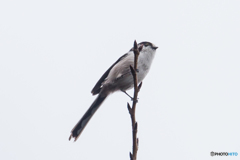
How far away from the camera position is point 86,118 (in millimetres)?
4812

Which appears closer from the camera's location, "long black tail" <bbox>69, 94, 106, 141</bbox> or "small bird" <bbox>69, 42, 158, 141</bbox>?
"long black tail" <bbox>69, 94, 106, 141</bbox>

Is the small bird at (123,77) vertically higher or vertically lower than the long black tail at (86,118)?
higher

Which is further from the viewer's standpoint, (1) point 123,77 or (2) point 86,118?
(1) point 123,77

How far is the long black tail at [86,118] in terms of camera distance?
432 centimetres

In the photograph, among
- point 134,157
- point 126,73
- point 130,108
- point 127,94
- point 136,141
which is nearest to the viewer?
point 134,157

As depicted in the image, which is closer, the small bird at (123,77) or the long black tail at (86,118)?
the long black tail at (86,118)

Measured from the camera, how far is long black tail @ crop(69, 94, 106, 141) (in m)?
4.32

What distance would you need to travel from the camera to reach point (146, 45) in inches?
204

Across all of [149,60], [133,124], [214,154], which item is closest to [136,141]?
[133,124]

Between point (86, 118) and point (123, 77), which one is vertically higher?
point (123, 77)

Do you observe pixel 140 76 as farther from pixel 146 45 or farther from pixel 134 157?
pixel 134 157

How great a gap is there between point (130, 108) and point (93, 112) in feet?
7.94

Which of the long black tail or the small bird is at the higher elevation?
the small bird

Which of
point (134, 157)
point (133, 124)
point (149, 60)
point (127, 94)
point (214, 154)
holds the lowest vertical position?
point (214, 154)
